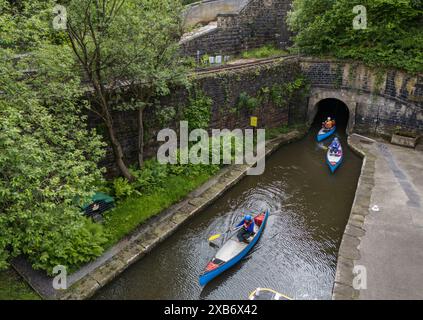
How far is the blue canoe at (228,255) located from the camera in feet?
33.1

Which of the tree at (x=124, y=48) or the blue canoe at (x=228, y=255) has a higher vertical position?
the tree at (x=124, y=48)

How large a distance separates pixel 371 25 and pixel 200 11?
12.3 meters

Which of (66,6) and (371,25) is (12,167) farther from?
(371,25)

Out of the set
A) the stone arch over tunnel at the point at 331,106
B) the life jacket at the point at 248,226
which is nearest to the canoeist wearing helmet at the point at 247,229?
the life jacket at the point at 248,226

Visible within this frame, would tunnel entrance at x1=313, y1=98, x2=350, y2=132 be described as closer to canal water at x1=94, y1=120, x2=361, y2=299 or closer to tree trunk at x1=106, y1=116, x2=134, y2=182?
canal water at x1=94, y1=120, x2=361, y2=299

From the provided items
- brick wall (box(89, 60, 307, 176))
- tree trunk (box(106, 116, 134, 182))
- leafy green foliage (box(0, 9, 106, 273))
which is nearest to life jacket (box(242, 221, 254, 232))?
leafy green foliage (box(0, 9, 106, 273))

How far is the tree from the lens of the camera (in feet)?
34.1

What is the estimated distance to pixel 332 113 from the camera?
24000 millimetres

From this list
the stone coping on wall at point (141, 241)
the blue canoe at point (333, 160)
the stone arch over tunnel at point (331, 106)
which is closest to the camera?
the stone coping on wall at point (141, 241)

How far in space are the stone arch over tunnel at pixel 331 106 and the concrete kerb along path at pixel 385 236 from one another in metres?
4.51

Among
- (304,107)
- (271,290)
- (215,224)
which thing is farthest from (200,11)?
(271,290)

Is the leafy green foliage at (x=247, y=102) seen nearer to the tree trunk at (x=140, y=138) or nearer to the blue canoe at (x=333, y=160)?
the blue canoe at (x=333, y=160)
